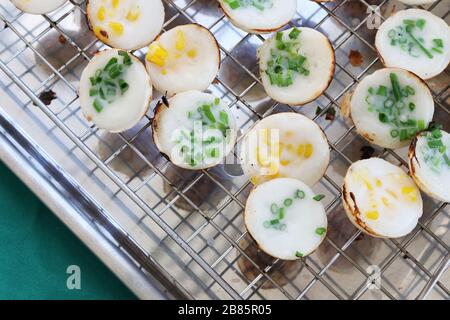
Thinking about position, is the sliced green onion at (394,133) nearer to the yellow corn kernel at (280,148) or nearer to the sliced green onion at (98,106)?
the yellow corn kernel at (280,148)

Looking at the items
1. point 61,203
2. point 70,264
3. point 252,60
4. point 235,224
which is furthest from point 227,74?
point 70,264

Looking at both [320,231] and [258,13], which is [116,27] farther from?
[320,231]

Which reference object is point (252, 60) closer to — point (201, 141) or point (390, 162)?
point (201, 141)

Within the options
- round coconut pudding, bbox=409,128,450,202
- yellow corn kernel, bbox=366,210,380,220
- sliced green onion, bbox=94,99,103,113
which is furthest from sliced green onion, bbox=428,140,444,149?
sliced green onion, bbox=94,99,103,113

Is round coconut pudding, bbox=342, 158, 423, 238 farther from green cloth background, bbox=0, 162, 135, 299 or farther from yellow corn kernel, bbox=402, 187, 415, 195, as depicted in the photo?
green cloth background, bbox=0, 162, 135, 299

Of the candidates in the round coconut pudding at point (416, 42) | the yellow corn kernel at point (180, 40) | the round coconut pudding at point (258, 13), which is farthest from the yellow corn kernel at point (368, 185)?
the yellow corn kernel at point (180, 40)
